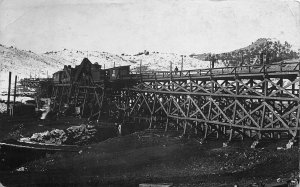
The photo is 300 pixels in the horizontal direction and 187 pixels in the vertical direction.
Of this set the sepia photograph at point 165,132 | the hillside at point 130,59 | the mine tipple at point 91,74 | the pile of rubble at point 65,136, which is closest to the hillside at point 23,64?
the hillside at point 130,59

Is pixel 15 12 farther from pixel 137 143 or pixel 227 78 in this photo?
pixel 227 78

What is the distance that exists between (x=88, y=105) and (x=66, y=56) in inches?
2367

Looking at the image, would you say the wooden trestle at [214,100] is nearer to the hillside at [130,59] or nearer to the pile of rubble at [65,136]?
the pile of rubble at [65,136]

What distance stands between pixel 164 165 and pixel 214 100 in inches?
282

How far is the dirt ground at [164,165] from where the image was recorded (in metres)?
11.4

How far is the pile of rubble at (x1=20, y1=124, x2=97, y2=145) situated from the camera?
19000 mm

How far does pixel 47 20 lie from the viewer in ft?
45.7

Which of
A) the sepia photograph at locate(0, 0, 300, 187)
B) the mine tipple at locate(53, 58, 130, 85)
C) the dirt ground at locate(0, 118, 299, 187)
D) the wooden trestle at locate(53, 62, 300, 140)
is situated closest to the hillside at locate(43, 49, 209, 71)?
the mine tipple at locate(53, 58, 130, 85)

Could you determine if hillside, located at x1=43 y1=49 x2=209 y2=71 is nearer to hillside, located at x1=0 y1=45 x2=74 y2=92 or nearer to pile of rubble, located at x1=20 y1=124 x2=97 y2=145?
hillside, located at x1=0 y1=45 x2=74 y2=92

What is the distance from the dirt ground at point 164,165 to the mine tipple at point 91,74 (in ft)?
32.5

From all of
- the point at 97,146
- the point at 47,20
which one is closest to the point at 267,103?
the point at 97,146

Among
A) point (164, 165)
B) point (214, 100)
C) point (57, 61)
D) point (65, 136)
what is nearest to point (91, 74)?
point (65, 136)

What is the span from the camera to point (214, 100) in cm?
1916

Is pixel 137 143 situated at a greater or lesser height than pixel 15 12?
lesser
